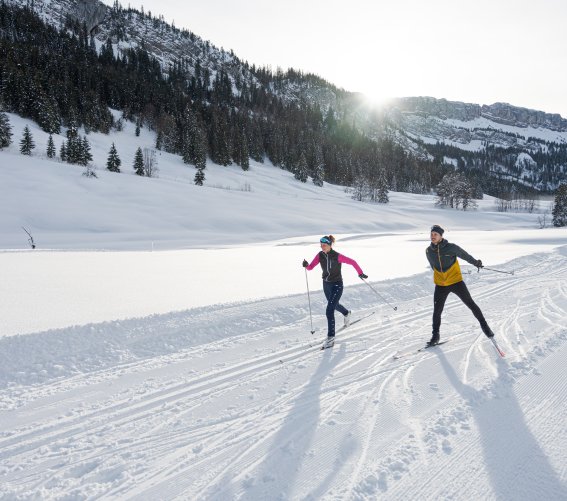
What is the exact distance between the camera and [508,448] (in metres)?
3.48

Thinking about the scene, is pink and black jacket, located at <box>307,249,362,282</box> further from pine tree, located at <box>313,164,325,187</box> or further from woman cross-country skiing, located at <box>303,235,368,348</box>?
pine tree, located at <box>313,164,325,187</box>

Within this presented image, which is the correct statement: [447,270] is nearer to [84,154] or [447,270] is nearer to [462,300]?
[462,300]

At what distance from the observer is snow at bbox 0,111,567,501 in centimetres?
314

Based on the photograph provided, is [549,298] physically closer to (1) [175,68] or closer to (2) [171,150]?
(2) [171,150]

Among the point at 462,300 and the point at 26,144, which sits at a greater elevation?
the point at 26,144

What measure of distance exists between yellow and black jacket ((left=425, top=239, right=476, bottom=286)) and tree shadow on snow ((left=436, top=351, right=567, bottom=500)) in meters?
2.02

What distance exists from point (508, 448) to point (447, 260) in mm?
3409

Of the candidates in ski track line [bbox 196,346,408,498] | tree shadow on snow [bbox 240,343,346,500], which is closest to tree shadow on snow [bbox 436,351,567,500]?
ski track line [bbox 196,346,408,498]

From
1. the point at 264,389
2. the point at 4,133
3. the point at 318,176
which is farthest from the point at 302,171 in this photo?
the point at 264,389

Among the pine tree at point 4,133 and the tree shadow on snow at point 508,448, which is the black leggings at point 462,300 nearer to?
the tree shadow on snow at point 508,448

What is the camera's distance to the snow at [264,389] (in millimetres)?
3139

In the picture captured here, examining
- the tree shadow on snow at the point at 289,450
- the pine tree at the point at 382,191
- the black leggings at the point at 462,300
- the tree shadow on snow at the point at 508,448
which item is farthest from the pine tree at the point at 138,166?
the tree shadow on snow at the point at 508,448

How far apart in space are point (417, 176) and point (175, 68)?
93.6 metres

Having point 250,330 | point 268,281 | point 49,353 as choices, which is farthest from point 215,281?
point 49,353
